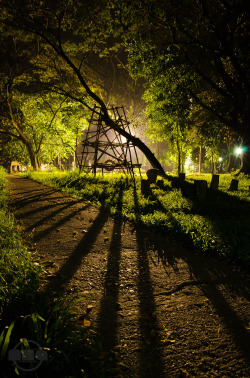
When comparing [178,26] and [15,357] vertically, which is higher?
[178,26]

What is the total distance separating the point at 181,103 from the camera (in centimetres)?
1358

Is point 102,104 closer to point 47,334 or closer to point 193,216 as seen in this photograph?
point 193,216

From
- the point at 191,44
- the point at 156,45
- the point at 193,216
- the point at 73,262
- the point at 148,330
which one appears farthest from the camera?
the point at 156,45

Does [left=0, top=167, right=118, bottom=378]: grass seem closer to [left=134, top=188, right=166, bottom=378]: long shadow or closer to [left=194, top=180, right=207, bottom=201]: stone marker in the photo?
[left=134, top=188, right=166, bottom=378]: long shadow

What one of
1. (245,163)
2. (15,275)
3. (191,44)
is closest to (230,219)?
(15,275)

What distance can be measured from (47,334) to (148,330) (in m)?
0.91

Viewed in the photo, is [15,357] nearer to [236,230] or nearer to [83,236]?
[83,236]

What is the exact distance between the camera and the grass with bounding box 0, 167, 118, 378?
1.51 m

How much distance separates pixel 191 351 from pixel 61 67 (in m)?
16.8

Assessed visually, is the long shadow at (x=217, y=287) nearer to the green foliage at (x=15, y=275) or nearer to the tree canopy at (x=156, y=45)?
the green foliage at (x=15, y=275)

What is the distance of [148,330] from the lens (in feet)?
6.59

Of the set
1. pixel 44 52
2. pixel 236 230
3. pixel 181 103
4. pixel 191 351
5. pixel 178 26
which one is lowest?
pixel 191 351

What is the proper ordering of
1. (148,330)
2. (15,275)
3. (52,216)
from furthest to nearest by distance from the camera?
(52,216)
(15,275)
(148,330)

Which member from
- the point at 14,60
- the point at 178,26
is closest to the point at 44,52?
the point at 14,60
